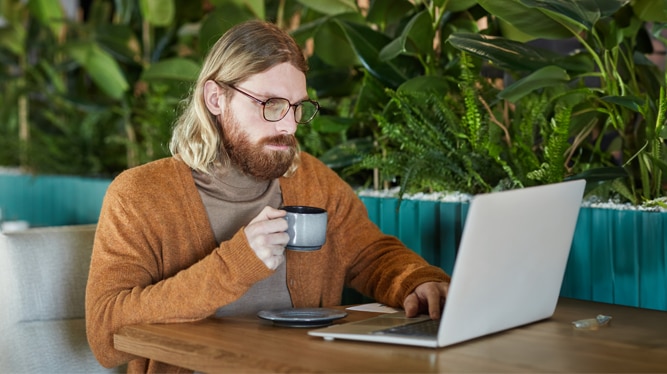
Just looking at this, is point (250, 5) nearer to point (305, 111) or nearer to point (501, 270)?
point (305, 111)

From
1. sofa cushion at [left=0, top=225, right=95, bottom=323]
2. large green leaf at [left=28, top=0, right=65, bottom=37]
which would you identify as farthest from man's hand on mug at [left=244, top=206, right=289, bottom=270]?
large green leaf at [left=28, top=0, right=65, bottom=37]

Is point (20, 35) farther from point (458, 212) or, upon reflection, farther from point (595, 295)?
point (595, 295)

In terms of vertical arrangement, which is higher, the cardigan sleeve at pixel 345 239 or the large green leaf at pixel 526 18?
the large green leaf at pixel 526 18

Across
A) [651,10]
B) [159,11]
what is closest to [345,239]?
[651,10]

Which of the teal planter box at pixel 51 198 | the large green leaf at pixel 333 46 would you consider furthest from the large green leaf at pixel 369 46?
the teal planter box at pixel 51 198

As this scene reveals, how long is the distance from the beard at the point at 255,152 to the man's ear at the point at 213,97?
3 cm

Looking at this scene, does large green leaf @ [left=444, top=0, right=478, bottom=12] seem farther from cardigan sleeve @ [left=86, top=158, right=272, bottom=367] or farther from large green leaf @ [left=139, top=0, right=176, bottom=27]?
large green leaf @ [left=139, top=0, right=176, bottom=27]

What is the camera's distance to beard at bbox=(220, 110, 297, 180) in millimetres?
1981

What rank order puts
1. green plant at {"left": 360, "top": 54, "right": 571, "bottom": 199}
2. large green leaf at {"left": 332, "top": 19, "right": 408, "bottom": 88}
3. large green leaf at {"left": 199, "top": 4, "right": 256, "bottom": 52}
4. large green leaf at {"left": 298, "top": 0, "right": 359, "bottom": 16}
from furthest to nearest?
large green leaf at {"left": 199, "top": 4, "right": 256, "bottom": 52}, large green leaf at {"left": 298, "top": 0, "right": 359, "bottom": 16}, large green leaf at {"left": 332, "top": 19, "right": 408, "bottom": 88}, green plant at {"left": 360, "top": 54, "right": 571, "bottom": 199}

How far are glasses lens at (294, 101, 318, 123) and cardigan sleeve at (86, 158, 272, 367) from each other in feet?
0.89

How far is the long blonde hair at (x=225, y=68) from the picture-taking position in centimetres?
199

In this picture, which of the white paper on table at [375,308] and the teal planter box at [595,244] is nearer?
the white paper on table at [375,308]

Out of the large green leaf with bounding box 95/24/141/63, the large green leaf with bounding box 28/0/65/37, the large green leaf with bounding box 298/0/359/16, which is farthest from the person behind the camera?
the large green leaf with bounding box 28/0/65/37

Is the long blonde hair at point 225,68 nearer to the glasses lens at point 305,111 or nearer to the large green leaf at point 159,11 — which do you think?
the glasses lens at point 305,111
